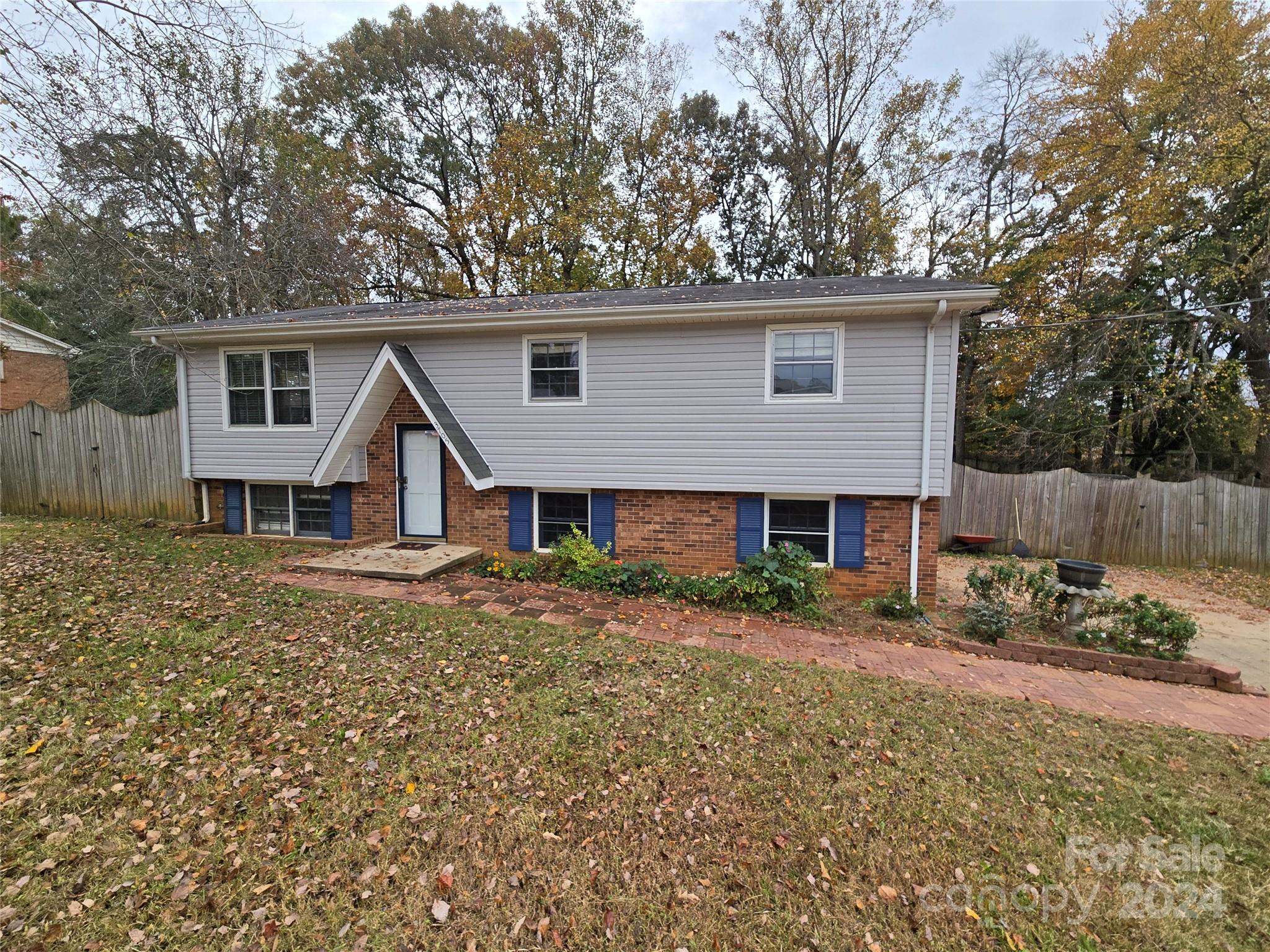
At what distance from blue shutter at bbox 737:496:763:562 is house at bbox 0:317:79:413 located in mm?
19785

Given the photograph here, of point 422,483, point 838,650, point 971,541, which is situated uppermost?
point 422,483

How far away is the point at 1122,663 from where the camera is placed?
5.53 meters

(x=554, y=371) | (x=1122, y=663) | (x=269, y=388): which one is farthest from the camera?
(x=269, y=388)

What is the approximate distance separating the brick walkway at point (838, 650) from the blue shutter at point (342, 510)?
2.16 metres

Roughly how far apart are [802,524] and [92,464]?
1393 centimetres

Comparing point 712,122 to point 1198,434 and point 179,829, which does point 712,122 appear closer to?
point 1198,434

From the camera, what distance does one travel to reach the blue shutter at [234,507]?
380 inches

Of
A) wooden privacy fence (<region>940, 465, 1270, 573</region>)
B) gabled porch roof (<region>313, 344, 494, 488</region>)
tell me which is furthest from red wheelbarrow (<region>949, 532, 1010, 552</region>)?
gabled porch roof (<region>313, 344, 494, 488</region>)

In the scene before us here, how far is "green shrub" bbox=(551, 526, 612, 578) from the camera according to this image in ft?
25.0

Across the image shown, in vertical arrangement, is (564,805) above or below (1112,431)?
below

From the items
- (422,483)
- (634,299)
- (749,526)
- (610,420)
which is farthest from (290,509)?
(749,526)

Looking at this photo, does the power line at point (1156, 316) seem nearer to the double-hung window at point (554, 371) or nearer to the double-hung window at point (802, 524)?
the double-hung window at point (802, 524)

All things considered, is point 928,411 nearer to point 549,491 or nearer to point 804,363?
point 804,363

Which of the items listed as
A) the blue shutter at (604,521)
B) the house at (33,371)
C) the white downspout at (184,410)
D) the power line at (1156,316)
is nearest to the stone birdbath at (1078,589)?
the power line at (1156,316)
